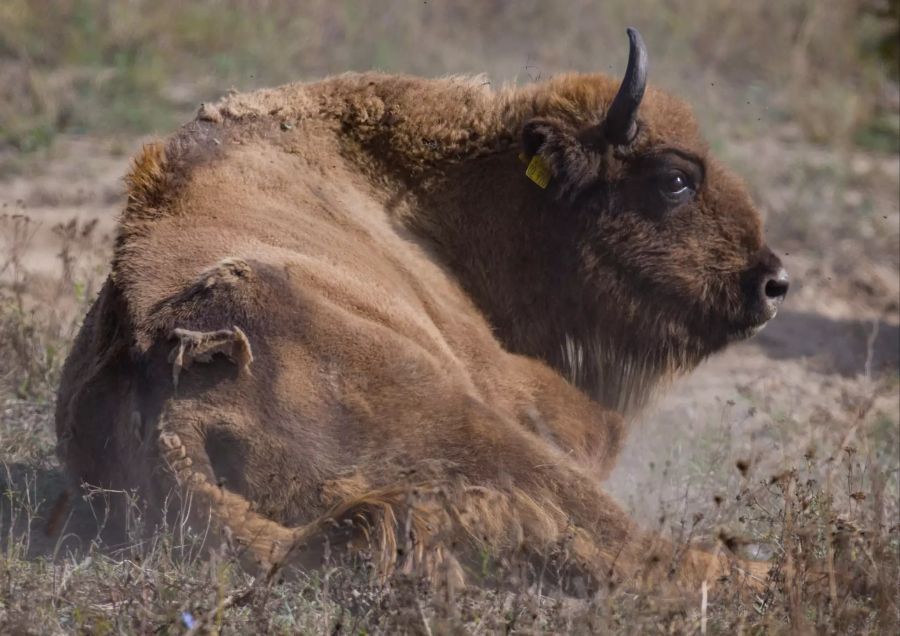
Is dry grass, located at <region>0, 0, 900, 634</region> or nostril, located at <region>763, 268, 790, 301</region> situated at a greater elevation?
nostril, located at <region>763, 268, 790, 301</region>

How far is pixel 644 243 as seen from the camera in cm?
516

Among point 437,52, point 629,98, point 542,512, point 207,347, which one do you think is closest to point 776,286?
point 629,98

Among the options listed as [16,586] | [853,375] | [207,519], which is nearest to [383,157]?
[207,519]

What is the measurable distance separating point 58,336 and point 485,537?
328cm

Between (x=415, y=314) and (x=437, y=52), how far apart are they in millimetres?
8541

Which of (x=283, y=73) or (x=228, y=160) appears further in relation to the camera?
(x=283, y=73)

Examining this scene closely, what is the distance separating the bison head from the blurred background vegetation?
224 inches

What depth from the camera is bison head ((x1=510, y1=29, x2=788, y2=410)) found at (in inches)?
201

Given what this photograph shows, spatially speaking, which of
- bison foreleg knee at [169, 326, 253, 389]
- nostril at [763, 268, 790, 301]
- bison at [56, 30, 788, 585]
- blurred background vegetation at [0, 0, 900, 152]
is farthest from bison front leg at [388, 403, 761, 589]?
blurred background vegetation at [0, 0, 900, 152]

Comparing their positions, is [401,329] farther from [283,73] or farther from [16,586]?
[283,73]

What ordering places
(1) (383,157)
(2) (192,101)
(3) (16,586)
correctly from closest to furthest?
1. (3) (16,586)
2. (1) (383,157)
3. (2) (192,101)

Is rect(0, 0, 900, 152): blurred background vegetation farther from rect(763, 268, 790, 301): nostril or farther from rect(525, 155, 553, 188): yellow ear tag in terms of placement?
rect(525, 155, 553, 188): yellow ear tag

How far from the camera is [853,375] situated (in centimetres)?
785

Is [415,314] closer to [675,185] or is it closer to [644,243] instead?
[644,243]
